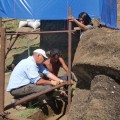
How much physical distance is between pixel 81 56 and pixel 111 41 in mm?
354

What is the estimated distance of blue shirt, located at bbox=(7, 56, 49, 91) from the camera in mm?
5870

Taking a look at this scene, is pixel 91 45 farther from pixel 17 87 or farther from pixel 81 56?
pixel 17 87

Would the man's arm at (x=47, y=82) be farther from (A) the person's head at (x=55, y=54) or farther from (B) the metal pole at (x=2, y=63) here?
(B) the metal pole at (x=2, y=63)

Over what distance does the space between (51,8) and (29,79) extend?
347 centimetres

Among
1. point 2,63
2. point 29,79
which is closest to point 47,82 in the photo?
point 29,79

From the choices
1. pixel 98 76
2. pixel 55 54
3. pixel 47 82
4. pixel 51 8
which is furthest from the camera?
pixel 51 8

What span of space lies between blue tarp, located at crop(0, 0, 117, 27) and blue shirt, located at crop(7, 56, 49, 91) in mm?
3242

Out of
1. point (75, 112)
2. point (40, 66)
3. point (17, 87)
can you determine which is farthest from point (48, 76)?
point (75, 112)

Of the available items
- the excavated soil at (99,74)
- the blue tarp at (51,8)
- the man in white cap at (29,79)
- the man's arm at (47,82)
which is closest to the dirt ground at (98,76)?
the excavated soil at (99,74)

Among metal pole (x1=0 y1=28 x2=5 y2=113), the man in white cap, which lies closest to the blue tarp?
the man in white cap

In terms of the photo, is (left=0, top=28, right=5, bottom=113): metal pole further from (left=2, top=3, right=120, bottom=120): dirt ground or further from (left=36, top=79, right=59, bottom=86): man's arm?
(left=36, top=79, right=59, bottom=86): man's arm

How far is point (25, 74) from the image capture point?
5984mm

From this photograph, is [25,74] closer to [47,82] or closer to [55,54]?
[47,82]

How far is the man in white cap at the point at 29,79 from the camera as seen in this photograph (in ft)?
19.2
